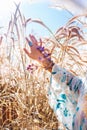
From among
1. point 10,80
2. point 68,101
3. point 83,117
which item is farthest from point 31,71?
point 83,117

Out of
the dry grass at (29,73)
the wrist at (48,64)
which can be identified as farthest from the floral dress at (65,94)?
the dry grass at (29,73)

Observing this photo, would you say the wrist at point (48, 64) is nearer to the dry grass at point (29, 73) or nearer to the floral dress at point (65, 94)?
the floral dress at point (65, 94)

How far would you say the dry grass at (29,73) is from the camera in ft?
3.13

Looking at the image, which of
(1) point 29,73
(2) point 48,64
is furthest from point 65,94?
(1) point 29,73

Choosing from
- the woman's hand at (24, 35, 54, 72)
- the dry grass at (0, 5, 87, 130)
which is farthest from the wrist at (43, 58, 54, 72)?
the dry grass at (0, 5, 87, 130)

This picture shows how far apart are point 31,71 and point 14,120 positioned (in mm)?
189

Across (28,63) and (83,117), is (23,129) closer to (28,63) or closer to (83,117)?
(28,63)

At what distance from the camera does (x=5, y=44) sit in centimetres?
105

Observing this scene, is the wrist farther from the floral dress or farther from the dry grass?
the dry grass

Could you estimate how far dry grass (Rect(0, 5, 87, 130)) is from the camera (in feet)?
3.13

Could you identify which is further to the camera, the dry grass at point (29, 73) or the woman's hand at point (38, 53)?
the dry grass at point (29, 73)

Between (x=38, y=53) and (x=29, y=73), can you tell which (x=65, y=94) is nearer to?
(x=38, y=53)

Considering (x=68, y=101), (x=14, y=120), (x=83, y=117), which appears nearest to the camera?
Result: (x=83, y=117)

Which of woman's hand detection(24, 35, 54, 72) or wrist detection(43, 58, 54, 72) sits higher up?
woman's hand detection(24, 35, 54, 72)
